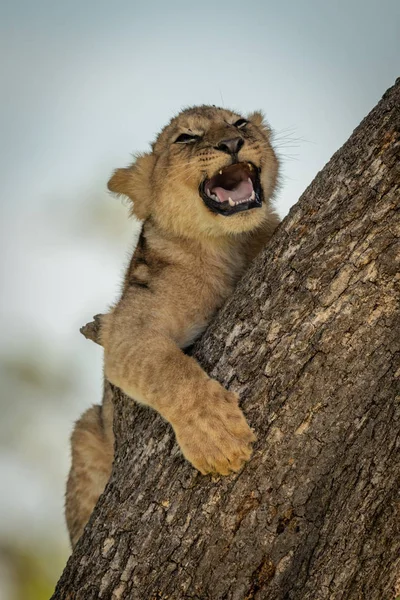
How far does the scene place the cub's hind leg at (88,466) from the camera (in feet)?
18.9

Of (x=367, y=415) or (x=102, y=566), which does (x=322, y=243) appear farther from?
(x=102, y=566)

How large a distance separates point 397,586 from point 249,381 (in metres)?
1.12

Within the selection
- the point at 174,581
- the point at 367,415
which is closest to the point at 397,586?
the point at 367,415

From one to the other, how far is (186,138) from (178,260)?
3.50 ft

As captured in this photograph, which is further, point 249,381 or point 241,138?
point 241,138

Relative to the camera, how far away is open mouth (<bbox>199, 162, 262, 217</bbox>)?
5.08 m

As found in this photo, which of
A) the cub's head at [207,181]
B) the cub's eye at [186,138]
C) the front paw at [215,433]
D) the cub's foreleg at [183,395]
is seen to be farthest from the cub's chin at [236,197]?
the front paw at [215,433]

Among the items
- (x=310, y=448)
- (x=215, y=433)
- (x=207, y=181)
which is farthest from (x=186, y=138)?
(x=310, y=448)

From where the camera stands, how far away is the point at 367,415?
3.41 meters

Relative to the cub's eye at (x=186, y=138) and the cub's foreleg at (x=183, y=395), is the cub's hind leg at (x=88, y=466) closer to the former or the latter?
the cub's foreleg at (x=183, y=395)

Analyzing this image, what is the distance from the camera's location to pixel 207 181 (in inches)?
204

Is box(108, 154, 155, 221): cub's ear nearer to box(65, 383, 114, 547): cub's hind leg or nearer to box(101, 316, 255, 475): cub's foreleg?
box(101, 316, 255, 475): cub's foreleg

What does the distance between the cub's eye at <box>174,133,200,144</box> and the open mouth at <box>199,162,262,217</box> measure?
485mm

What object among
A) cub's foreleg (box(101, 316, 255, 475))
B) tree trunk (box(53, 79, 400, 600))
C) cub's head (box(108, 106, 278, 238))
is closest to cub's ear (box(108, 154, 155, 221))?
cub's head (box(108, 106, 278, 238))
